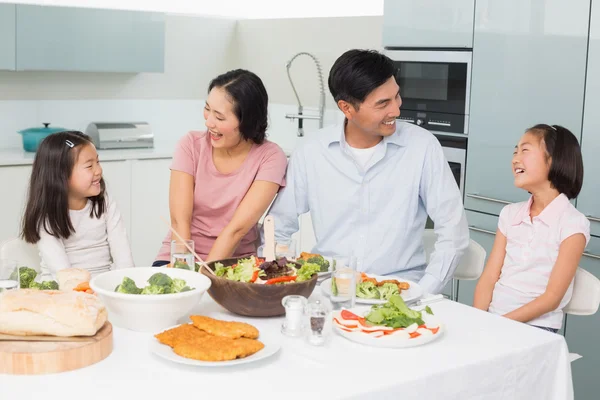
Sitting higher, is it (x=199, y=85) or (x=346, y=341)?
(x=199, y=85)

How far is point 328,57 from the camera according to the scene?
4812 millimetres

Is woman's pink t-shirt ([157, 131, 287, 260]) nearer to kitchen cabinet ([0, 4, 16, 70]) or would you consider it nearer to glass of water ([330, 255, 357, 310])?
glass of water ([330, 255, 357, 310])

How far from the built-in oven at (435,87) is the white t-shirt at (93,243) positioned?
1696mm

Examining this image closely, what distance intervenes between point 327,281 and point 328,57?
9.33 ft

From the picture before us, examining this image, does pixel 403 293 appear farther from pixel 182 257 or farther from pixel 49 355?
pixel 49 355

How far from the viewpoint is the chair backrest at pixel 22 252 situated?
2543mm

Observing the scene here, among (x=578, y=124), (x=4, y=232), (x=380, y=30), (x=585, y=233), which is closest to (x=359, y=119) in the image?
(x=585, y=233)

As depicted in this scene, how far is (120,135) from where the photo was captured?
180 inches

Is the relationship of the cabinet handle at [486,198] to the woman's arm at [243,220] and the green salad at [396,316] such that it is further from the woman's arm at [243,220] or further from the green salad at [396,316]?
the green salad at [396,316]

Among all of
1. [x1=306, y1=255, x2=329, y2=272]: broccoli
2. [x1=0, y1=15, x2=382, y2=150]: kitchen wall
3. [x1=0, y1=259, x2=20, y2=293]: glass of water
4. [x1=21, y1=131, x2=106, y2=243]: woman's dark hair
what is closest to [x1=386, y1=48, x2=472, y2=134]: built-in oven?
[x1=0, y1=15, x2=382, y2=150]: kitchen wall

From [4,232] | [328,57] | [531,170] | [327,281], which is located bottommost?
[4,232]

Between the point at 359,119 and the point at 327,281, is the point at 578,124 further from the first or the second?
the point at 327,281

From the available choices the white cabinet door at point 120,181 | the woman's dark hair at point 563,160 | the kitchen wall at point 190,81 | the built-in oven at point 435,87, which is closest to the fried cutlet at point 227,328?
the woman's dark hair at point 563,160

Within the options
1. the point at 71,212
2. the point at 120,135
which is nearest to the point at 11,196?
the point at 120,135
